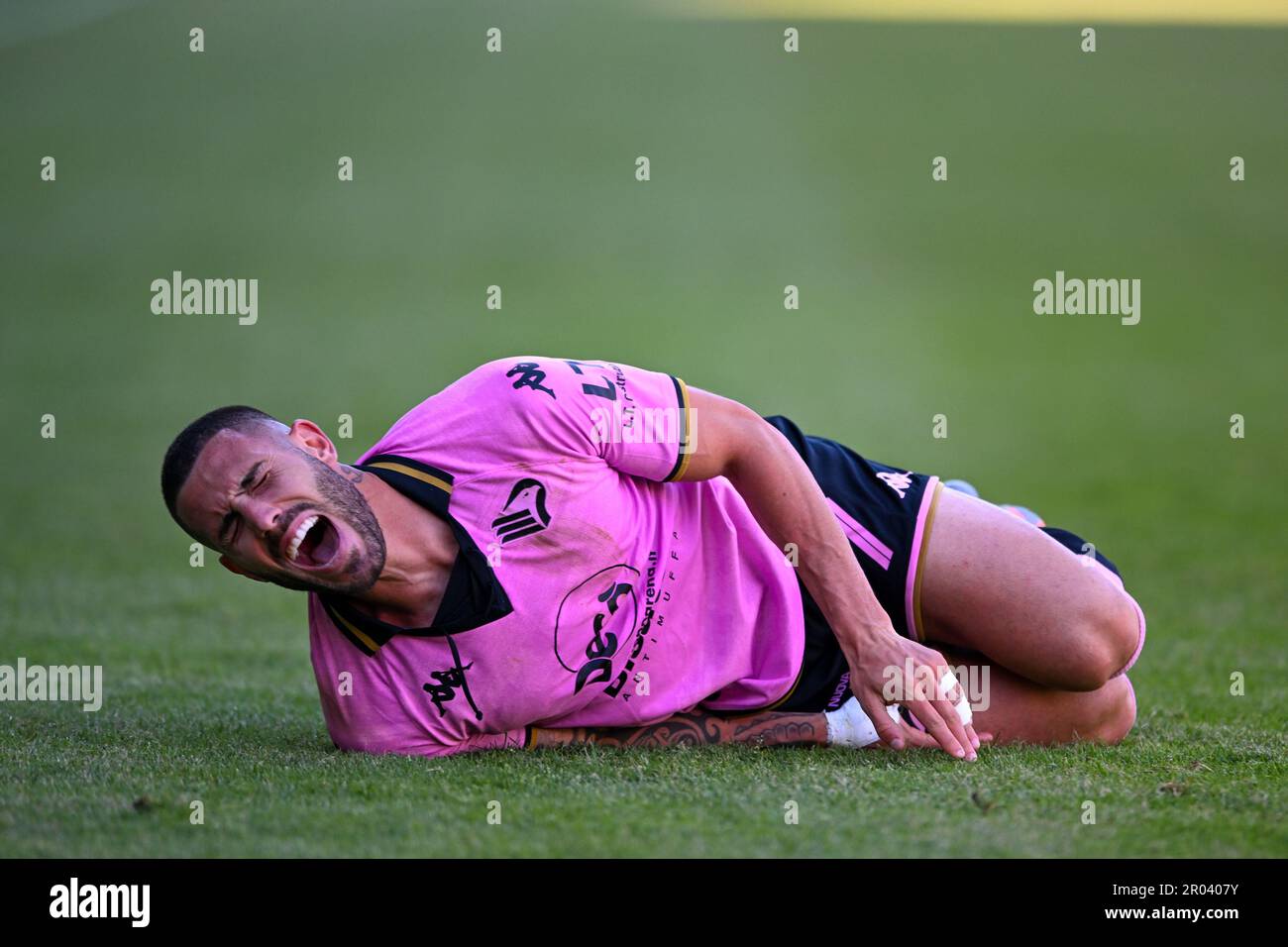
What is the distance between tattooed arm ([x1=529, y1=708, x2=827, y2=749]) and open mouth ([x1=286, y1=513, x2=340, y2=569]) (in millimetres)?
720

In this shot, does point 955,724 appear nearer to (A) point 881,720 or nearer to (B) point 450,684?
(A) point 881,720

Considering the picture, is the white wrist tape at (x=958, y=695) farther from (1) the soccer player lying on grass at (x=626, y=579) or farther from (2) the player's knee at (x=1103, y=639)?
(2) the player's knee at (x=1103, y=639)

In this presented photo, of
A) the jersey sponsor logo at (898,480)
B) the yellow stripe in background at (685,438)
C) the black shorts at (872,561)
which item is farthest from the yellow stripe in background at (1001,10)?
the yellow stripe in background at (685,438)

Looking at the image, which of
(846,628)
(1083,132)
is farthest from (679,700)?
(1083,132)

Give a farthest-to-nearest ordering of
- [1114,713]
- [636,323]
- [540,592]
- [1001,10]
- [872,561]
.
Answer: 1. [1001,10]
2. [636,323]
3. [1114,713]
4. [872,561]
5. [540,592]

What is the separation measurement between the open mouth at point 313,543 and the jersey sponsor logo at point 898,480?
1.53 metres

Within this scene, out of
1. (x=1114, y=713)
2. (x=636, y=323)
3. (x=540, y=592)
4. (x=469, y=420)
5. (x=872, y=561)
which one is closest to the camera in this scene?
(x=540, y=592)

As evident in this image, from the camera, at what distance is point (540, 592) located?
3594 mm

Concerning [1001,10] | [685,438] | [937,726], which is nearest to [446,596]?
[685,438]

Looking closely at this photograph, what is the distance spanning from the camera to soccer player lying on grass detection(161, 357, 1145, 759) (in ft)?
11.5
